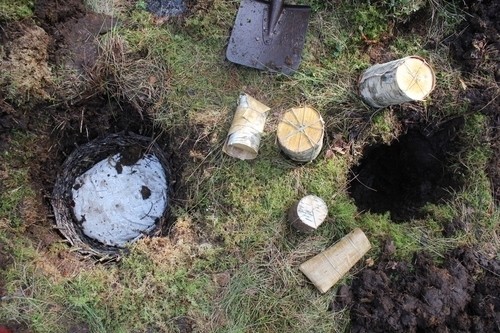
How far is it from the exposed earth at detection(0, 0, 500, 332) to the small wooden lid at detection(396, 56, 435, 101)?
1.81ft

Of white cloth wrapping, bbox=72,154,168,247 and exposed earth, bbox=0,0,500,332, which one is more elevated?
exposed earth, bbox=0,0,500,332

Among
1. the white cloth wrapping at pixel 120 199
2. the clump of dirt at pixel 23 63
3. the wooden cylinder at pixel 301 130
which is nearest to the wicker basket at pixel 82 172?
the white cloth wrapping at pixel 120 199

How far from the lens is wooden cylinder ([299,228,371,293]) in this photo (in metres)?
2.98

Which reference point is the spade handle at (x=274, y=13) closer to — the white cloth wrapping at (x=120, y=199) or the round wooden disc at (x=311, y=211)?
the round wooden disc at (x=311, y=211)

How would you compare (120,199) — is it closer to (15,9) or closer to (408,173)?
(15,9)

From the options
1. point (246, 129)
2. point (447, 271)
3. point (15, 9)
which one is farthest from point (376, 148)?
point (15, 9)

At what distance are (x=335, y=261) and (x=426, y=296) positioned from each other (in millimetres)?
563

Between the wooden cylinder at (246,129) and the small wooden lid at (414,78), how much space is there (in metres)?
0.83

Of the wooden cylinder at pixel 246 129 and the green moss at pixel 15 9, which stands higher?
the green moss at pixel 15 9

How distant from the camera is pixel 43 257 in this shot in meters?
3.06

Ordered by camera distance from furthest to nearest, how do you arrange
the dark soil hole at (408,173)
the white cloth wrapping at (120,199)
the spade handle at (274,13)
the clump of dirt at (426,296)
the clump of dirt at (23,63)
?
the white cloth wrapping at (120,199), the dark soil hole at (408,173), the spade handle at (274,13), the clump of dirt at (23,63), the clump of dirt at (426,296)

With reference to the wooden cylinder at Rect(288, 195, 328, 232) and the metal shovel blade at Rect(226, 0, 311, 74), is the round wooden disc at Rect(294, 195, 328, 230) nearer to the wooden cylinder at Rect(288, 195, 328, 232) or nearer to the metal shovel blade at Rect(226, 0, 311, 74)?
the wooden cylinder at Rect(288, 195, 328, 232)

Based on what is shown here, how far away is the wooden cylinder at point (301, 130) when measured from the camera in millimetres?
2807

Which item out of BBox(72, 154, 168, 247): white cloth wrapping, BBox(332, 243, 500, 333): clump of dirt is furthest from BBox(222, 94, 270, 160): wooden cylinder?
BBox(332, 243, 500, 333): clump of dirt
